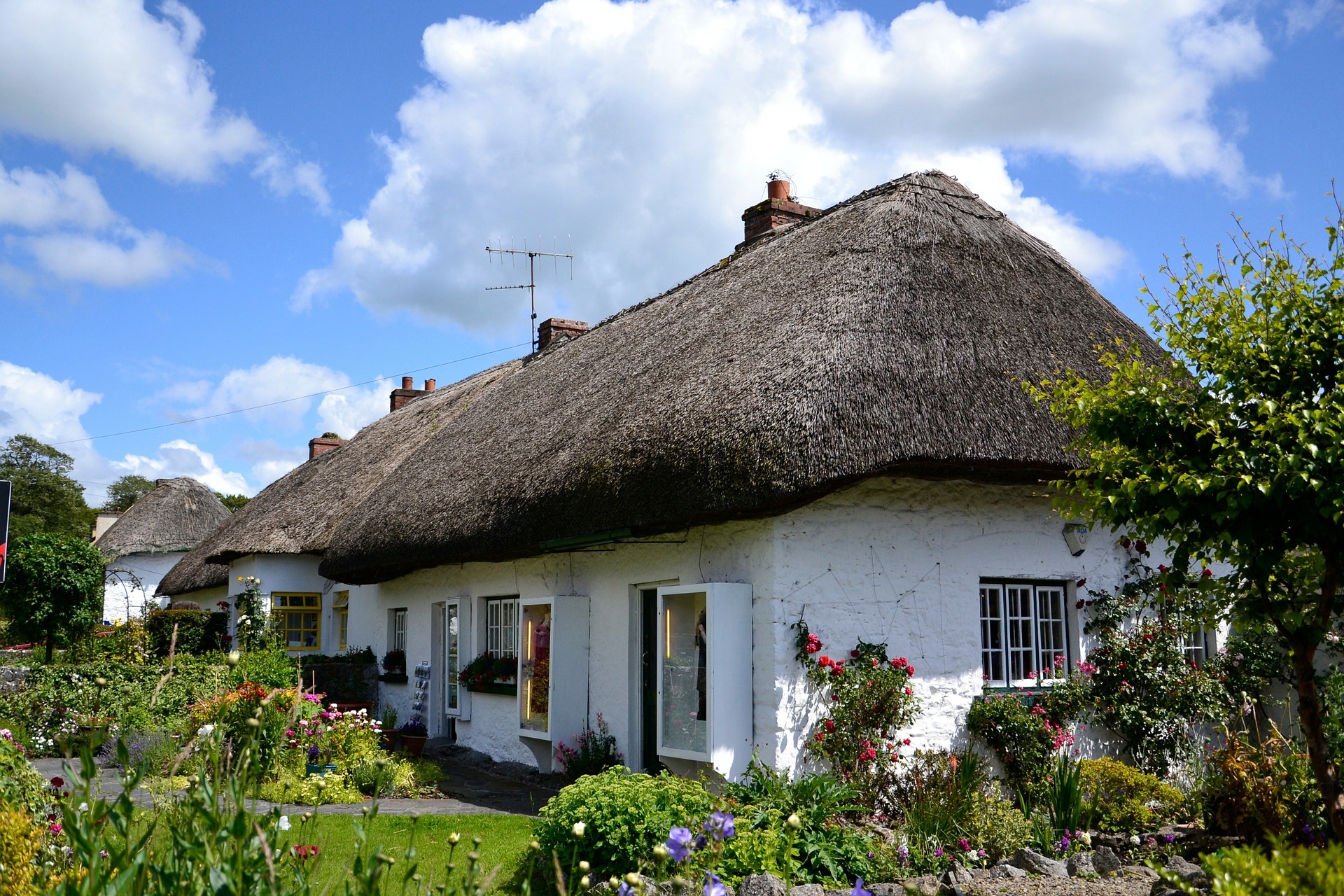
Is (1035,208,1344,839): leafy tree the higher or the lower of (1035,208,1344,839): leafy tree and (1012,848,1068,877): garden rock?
the higher

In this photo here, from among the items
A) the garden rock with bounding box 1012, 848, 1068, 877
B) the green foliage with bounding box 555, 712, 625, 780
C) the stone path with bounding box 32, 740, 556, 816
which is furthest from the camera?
the green foliage with bounding box 555, 712, 625, 780

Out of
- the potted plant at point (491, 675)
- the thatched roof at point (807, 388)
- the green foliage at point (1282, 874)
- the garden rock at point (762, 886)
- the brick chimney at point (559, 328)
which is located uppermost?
the brick chimney at point (559, 328)

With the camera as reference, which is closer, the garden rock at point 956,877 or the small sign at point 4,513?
the garden rock at point 956,877

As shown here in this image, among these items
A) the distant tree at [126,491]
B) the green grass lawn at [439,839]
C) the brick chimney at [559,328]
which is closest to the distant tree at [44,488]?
the distant tree at [126,491]

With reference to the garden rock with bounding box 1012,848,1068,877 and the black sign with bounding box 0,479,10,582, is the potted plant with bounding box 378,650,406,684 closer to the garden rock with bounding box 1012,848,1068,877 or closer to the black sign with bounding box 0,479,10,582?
the black sign with bounding box 0,479,10,582

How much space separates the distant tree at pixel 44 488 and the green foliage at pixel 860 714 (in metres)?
45.9

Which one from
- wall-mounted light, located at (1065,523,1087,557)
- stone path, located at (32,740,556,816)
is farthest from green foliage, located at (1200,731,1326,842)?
stone path, located at (32,740,556,816)

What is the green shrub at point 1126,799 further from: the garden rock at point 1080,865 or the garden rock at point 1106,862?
the garden rock at point 1080,865

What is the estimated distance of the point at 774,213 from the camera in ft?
44.0

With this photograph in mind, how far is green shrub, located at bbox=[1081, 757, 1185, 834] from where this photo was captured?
23.6ft

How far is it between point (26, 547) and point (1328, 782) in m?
19.5

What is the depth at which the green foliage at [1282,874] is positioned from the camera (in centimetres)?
292

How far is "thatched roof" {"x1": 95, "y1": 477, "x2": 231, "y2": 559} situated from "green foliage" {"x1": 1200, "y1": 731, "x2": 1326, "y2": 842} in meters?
29.2

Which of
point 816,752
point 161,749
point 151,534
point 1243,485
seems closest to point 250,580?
point 161,749
